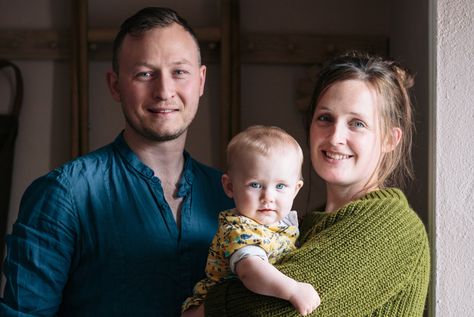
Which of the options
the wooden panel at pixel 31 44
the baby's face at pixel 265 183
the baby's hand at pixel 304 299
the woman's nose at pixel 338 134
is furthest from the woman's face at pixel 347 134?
the wooden panel at pixel 31 44

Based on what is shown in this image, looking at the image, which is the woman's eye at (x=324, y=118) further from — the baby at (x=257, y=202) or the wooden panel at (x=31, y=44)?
the wooden panel at (x=31, y=44)

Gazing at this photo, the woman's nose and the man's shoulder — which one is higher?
the woman's nose

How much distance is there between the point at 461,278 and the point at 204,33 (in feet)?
5.09

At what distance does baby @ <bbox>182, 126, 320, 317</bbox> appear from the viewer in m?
1.52

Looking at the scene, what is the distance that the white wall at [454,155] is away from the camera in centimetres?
183

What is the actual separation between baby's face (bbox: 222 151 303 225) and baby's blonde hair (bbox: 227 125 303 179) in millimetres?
11

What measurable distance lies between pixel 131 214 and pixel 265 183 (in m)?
0.43

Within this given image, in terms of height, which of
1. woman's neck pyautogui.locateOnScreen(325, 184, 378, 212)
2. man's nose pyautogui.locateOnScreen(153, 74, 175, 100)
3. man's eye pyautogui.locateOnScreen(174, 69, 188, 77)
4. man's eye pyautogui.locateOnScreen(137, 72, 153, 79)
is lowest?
woman's neck pyautogui.locateOnScreen(325, 184, 378, 212)

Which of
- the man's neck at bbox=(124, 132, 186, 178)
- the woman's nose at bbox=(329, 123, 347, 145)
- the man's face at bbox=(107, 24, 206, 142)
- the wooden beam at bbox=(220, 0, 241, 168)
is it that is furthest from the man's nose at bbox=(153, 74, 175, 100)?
the wooden beam at bbox=(220, 0, 241, 168)

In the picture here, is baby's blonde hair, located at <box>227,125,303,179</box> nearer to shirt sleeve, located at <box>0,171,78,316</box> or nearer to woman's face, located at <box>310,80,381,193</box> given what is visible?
woman's face, located at <box>310,80,381,193</box>

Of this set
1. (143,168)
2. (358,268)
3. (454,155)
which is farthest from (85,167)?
(454,155)

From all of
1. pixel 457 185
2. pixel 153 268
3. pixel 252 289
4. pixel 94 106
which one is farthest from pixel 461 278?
pixel 94 106

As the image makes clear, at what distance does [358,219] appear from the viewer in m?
1.52

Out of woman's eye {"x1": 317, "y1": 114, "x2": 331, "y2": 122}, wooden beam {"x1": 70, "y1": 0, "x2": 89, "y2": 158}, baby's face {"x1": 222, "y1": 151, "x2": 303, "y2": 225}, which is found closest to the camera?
baby's face {"x1": 222, "y1": 151, "x2": 303, "y2": 225}
